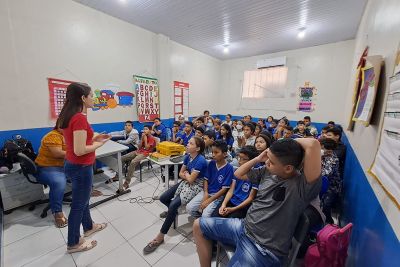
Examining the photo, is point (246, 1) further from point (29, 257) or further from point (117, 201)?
point (29, 257)

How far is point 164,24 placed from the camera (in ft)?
13.3

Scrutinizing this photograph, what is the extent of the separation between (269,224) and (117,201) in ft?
7.78

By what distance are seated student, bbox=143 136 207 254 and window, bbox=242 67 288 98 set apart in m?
4.74

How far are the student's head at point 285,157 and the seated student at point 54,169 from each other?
2351 millimetres

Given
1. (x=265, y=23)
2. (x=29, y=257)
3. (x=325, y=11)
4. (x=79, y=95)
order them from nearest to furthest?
(x=79, y=95) < (x=29, y=257) < (x=325, y=11) < (x=265, y=23)

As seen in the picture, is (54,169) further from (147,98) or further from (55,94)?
(147,98)

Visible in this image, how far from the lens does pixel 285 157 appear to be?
110cm

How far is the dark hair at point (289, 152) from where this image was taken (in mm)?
1091

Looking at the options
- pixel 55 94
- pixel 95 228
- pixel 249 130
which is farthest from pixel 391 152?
pixel 55 94

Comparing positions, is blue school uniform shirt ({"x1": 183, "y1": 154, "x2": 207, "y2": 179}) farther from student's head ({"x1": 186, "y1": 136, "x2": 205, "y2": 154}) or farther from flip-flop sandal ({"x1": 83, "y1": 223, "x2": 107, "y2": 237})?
flip-flop sandal ({"x1": 83, "y1": 223, "x2": 107, "y2": 237})

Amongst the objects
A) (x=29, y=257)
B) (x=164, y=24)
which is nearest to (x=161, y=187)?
(x=29, y=257)

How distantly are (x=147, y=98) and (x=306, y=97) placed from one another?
15.1 ft

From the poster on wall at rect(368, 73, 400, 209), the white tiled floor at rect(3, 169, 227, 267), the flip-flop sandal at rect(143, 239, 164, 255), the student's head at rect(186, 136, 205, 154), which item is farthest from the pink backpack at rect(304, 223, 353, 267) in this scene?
the flip-flop sandal at rect(143, 239, 164, 255)

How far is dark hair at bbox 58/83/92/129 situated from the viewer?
4.69 feet
